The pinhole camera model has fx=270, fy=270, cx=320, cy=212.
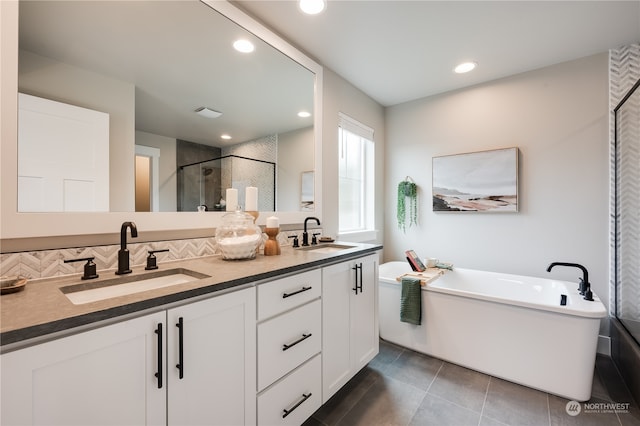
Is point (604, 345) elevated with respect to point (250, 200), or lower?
lower

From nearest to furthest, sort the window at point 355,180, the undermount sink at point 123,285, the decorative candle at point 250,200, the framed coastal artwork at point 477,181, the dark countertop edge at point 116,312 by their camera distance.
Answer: the dark countertop edge at point 116,312 < the undermount sink at point 123,285 < the decorative candle at point 250,200 < the framed coastal artwork at point 477,181 < the window at point 355,180

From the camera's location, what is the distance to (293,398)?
138cm

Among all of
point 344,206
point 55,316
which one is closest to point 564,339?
point 344,206

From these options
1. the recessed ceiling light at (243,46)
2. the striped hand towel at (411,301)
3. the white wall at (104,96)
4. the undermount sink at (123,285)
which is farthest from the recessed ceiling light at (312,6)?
the striped hand towel at (411,301)

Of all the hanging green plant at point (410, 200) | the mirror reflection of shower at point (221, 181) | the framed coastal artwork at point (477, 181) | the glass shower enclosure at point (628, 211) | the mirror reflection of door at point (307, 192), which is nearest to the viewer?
the mirror reflection of shower at point (221, 181)

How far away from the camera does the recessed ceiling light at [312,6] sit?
5.76 feet

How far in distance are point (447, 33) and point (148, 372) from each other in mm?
2716

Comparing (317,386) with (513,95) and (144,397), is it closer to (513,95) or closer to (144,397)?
(144,397)

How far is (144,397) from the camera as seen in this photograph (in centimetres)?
85

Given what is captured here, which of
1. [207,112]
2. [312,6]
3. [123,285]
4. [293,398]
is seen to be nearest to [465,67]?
[312,6]

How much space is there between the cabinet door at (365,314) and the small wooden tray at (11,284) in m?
1.57

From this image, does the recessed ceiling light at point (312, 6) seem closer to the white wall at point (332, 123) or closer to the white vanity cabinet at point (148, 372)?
the white wall at point (332, 123)

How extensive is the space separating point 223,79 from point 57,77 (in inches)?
32.8

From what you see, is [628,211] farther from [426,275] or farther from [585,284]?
[426,275]
